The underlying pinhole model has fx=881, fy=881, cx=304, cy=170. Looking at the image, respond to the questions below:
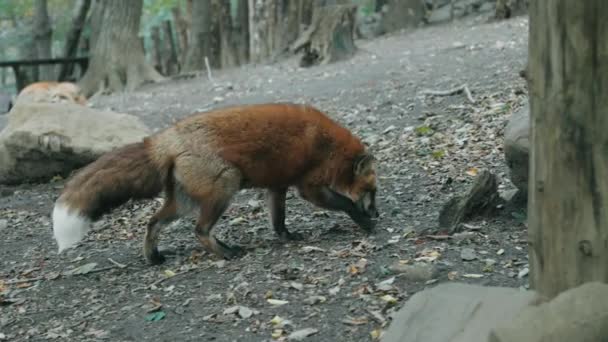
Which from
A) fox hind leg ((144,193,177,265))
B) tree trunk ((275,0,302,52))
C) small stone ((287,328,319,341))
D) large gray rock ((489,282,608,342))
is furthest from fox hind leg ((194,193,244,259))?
tree trunk ((275,0,302,52))

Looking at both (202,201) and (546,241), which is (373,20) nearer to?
(202,201)

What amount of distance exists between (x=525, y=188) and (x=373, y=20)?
18.1 meters

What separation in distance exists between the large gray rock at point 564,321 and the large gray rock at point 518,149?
2468 millimetres

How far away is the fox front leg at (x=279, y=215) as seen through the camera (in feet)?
21.2

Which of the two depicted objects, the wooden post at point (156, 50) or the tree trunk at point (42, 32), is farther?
the tree trunk at point (42, 32)

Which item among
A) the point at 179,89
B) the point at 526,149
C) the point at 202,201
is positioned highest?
the point at 526,149

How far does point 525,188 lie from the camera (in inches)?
236

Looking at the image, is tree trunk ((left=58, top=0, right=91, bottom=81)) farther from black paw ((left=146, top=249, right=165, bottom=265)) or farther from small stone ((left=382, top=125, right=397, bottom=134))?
black paw ((left=146, top=249, right=165, bottom=265))

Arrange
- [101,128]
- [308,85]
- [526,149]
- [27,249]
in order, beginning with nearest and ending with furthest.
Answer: [526,149] < [27,249] < [101,128] < [308,85]

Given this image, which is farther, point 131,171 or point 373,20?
point 373,20

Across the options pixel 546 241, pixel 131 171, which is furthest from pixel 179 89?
pixel 546 241

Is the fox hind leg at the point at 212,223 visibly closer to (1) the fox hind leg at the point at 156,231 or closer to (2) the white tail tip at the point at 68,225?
(1) the fox hind leg at the point at 156,231

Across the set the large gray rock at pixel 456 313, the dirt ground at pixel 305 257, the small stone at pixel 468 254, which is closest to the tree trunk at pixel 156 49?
the dirt ground at pixel 305 257

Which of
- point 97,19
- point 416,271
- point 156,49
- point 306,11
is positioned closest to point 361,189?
point 416,271
